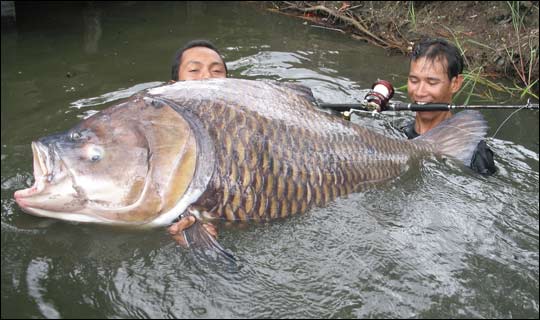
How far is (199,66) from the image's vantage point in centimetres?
381

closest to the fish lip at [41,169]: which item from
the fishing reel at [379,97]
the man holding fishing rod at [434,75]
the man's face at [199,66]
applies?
the man's face at [199,66]

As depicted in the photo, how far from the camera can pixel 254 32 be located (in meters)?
7.98

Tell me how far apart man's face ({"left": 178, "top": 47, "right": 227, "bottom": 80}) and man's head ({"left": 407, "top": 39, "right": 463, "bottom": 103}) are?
4.70 ft

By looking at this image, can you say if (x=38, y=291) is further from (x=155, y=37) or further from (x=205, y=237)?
(x=155, y=37)

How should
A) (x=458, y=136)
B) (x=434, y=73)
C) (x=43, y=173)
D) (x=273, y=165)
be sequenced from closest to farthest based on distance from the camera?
(x=43, y=173), (x=273, y=165), (x=458, y=136), (x=434, y=73)

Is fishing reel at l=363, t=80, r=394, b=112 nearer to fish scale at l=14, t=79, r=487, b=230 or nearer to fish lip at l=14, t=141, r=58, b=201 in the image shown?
fish scale at l=14, t=79, r=487, b=230

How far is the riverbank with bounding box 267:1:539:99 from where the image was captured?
20.3ft

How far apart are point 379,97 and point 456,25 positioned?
490 cm

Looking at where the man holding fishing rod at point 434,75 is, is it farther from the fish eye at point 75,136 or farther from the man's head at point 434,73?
the fish eye at point 75,136

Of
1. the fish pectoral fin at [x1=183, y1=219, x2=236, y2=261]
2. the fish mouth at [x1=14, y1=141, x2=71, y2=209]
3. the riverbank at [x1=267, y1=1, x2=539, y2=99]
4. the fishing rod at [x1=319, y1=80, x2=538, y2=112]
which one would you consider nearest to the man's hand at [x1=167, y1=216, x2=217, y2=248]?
the fish pectoral fin at [x1=183, y1=219, x2=236, y2=261]

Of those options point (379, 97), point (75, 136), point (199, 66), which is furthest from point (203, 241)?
point (379, 97)

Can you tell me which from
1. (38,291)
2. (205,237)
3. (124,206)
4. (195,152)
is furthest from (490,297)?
(38,291)

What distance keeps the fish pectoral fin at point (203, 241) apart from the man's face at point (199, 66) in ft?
5.07

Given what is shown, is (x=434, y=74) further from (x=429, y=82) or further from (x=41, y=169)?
(x=41, y=169)
